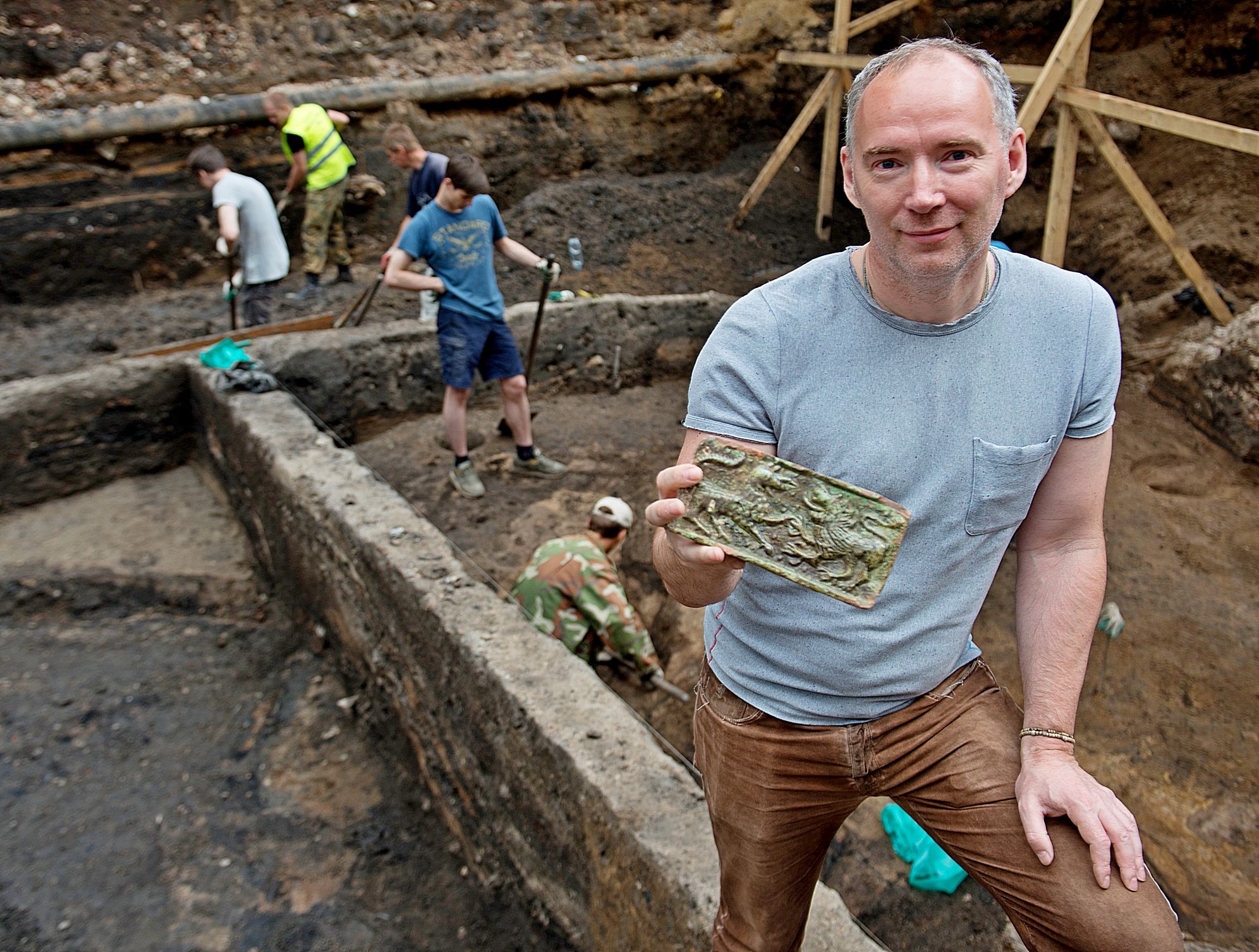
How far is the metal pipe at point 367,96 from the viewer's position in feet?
25.1

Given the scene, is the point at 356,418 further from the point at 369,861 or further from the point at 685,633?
the point at 369,861

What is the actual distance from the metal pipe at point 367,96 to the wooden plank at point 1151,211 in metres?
5.53

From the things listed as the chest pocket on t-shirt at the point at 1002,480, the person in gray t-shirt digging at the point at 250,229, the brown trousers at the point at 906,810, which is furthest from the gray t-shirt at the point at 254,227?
the chest pocket on t-shirt at the point at 1002,480

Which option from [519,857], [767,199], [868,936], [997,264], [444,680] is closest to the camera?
[997,264]

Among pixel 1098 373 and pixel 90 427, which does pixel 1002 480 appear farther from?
pixel 90 427

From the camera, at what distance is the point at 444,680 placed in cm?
320

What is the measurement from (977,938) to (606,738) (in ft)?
5.10

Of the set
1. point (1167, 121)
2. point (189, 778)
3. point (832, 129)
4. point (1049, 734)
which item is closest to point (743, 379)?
point (1049, 734)

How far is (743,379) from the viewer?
4.77 feet

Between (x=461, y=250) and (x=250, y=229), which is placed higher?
(x=461, y=250)

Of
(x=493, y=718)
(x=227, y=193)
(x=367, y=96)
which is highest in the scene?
(x=367, y=96)

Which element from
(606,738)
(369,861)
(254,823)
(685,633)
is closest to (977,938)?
(606,738)

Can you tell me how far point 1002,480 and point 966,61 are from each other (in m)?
0.65

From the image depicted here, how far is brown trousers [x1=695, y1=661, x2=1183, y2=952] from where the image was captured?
135 cm
